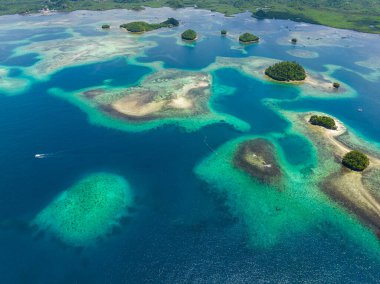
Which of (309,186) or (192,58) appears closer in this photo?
(309,186)

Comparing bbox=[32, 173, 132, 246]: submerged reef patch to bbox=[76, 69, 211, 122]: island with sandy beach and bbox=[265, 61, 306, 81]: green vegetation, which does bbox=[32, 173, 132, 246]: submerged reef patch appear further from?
bbox=[265, 61, 306, 81]: green vegetation

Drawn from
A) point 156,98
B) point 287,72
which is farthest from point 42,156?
point 287,72

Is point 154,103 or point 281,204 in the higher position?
point 154,103

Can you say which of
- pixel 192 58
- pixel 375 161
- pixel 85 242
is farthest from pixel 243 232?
pixel 192 58

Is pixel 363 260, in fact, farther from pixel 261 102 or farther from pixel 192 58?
pixel 192 58

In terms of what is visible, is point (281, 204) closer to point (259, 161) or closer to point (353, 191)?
point (259, 161)

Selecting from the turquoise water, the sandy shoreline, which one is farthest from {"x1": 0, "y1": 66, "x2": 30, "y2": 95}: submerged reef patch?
the sandy shoreline
